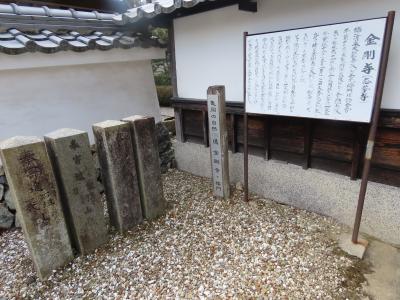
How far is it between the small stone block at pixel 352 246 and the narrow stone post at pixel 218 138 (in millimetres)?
1939

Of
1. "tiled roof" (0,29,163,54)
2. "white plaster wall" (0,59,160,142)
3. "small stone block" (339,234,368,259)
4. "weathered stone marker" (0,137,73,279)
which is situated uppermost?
"tiled roof" (0,29,163,54)

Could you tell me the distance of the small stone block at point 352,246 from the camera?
3.45 metres

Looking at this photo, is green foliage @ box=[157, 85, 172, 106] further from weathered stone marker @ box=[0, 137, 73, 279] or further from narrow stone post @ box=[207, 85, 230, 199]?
weathered stone marker @ box=[0, 137, 73, 279]

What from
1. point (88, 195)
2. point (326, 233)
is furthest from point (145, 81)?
point (326, 233)

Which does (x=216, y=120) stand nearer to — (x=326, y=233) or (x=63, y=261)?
(x=326, y=233)

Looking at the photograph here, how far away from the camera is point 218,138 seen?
455 centimetres

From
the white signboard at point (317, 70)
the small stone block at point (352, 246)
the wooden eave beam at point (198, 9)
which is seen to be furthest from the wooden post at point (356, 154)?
the wooden eave beam at point (198, 9)

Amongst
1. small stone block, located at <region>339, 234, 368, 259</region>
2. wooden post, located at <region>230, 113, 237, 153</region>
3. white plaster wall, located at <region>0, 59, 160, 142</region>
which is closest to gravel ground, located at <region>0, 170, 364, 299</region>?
small stone block, located at <region>339, 234, 368, 259</region>

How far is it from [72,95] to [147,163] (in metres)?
2.17

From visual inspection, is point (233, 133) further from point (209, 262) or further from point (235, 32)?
point (209, 262)

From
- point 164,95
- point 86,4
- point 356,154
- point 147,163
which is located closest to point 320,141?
point 356,154

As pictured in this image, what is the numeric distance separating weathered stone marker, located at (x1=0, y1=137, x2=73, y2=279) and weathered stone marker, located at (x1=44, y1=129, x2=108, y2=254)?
0.46 ft

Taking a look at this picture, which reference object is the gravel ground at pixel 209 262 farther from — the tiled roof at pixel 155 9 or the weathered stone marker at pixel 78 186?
the tiled roof at pixel 155 9

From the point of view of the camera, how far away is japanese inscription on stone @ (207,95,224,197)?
4.43 metres
